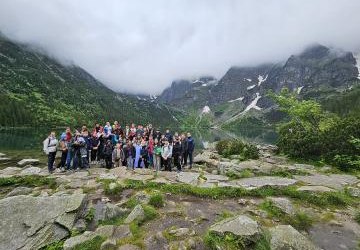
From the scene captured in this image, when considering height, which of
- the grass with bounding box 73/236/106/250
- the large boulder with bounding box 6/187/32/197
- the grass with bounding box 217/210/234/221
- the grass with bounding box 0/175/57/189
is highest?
the grass with bounding box 0/175/57/189

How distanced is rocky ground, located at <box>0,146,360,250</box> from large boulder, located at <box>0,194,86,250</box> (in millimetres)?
31

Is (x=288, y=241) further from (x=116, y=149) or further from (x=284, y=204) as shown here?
(x=116, y=149)

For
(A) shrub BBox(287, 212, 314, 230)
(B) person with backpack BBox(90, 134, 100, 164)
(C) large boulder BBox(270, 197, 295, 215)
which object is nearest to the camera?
(A) shrub BBox(287, 212, 314, 230)

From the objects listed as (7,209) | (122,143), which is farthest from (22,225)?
(122,143)

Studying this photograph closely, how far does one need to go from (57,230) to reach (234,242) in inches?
230

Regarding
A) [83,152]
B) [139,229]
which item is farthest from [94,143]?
[139,229]

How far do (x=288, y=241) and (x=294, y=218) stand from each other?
9.74ft

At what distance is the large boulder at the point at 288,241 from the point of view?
9.70 metres

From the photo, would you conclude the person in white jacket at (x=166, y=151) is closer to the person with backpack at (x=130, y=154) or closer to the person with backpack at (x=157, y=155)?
the person with backpack at (x=157, y=155)

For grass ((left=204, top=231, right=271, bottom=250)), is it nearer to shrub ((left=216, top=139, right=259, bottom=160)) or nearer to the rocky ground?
the rocky ground

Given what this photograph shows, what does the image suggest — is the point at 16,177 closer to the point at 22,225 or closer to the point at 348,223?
the point at 22,225

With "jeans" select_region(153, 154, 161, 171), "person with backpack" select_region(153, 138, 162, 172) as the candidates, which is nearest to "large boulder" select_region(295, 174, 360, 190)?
"person with backpack" select_region(153, 138, 162, 172)

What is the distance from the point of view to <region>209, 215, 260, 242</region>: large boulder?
1007cm

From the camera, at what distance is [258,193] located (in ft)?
50.8
